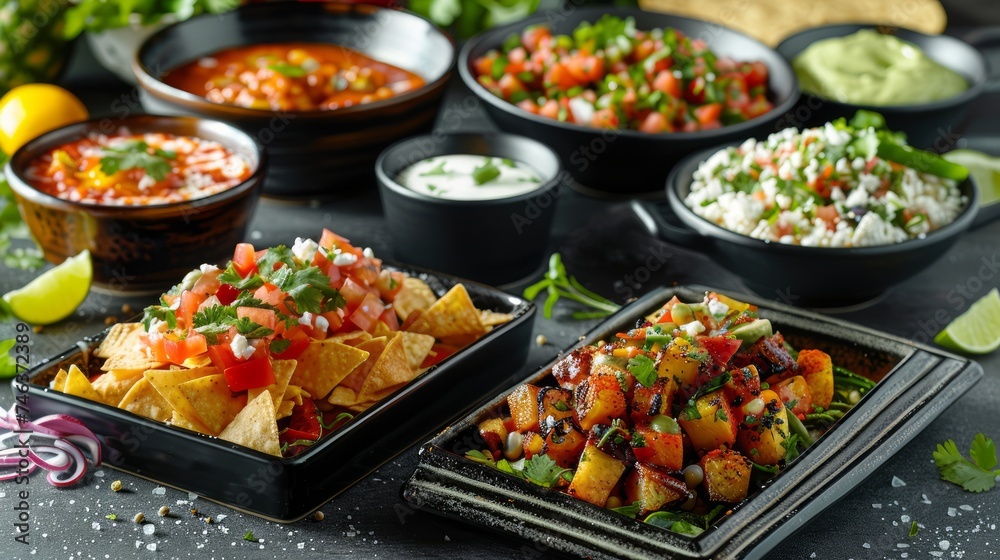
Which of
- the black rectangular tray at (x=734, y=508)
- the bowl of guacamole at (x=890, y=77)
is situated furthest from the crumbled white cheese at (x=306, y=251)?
the bowl of guacamole at (x=890, y=77)

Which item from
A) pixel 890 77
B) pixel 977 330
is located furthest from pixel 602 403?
pixel 890 77

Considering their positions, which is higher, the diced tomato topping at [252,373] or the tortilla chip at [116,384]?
the diced tomato topping at [252,373]

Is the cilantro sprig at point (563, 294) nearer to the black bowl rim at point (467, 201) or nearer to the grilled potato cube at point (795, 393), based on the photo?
Answer: the black bowl rim at point (467, 201)

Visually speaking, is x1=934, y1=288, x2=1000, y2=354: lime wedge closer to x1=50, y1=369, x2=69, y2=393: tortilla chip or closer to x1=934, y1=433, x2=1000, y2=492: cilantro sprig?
x1=934, y1=433, x2=1000, y2=492: cilantro sprig

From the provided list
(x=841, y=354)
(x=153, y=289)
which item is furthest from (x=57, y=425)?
(x=841, y=354)

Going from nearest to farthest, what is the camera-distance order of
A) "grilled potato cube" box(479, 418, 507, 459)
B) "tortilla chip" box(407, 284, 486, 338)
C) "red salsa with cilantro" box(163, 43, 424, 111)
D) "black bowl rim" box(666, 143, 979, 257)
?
"grilled potato cube" box(479, 418, 507, 459) → "tortilla chip" box(407, 284, 486, 338) → "black bowl rim" box(666, 143, 979, 257) → "red salsa with cilantro" box(163, 43, 424, 111)

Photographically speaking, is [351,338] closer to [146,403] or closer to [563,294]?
[146,403]

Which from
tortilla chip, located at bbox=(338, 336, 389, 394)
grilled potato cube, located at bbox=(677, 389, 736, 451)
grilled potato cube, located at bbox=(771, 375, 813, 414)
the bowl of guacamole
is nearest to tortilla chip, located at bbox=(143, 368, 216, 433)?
tortilla chip, located at bbox=(338, 336, 389, 394)
